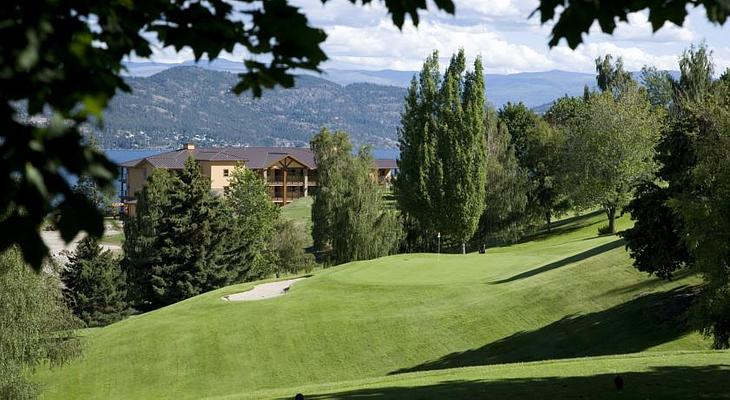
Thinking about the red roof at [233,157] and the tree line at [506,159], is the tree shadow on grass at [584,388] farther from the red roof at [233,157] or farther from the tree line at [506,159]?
the red roof at [233,157]

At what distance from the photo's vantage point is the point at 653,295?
26156 mm

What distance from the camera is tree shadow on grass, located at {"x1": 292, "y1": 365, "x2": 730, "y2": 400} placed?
13242mm

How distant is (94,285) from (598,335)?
40405mm

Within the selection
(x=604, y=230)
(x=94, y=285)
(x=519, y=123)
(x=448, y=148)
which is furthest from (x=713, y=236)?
(x=519, y=123)

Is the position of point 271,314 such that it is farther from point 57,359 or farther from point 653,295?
point 653,295

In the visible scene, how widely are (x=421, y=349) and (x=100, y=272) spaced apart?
35217 mm

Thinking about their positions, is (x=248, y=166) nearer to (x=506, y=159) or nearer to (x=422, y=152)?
(x=506, y=159)

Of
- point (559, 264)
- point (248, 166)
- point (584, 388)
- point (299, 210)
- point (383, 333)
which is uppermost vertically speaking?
point (248, 166)

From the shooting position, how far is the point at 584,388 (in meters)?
14.1

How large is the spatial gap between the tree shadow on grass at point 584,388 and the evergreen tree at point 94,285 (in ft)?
138

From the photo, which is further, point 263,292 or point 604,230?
point 604,230

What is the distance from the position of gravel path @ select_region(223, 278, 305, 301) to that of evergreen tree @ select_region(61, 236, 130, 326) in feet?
65.1

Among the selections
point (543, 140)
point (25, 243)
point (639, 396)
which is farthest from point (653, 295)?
point (543, 140)

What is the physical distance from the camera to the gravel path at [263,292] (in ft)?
118
